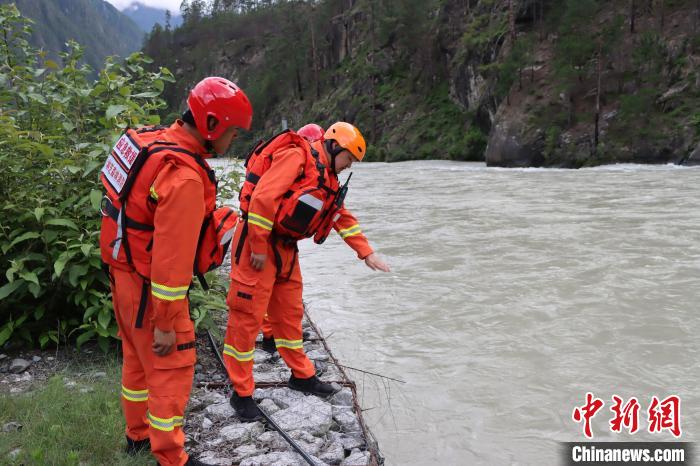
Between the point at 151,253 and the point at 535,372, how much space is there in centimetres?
332

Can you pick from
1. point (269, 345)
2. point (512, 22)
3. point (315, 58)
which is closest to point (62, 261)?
point (269, 345)

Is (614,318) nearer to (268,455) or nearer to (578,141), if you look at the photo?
(268,455)

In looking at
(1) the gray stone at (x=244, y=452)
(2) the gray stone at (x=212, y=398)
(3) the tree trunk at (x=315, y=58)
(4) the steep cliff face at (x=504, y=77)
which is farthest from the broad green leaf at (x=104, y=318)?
(3) the tree trunk at (x=315, y=58)

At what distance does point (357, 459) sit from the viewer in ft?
10.4

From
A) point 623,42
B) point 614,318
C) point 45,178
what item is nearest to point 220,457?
point 45,178

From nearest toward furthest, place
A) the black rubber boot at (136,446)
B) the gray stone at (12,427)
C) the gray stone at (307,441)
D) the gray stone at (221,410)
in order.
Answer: the black rubber boot at (136,446)
the gray stone at (12,427)
the gray stone at (307,441)
the gray stone at (221,410)

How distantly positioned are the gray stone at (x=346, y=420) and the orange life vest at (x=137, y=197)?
1553 mm

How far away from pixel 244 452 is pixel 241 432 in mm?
215

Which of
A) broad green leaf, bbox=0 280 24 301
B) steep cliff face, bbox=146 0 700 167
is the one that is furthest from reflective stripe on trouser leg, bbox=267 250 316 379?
steep cliff face, bbox=146 0 700 167

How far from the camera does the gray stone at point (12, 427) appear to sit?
3.10 m

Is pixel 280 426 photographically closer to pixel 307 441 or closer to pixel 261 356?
pixel 307 441

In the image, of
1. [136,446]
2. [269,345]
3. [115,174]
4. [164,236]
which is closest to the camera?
[164,236]

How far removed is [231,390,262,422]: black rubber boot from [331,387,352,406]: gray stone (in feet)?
1.95

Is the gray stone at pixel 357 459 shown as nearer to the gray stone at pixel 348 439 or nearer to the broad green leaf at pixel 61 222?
the gray stone at pixel 348 439
